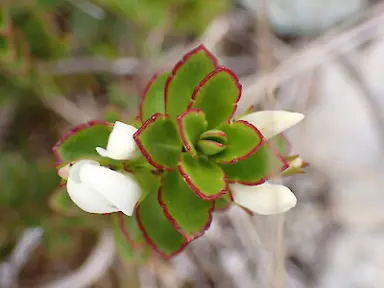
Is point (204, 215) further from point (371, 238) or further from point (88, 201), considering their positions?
point (371, 238)

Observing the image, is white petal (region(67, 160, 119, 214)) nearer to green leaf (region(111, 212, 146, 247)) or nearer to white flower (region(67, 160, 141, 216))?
white flower (region(67, 160, 141, 216))

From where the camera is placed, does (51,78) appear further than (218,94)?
Yes

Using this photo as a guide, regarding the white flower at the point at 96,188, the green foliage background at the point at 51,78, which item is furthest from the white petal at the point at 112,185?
the green foliage background at the point at 51,78

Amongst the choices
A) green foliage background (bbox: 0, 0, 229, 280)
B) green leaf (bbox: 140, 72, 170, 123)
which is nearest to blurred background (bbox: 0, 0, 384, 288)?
green foliage background (bbox: 0, 0, 229, 280)

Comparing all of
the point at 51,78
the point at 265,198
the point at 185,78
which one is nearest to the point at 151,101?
the point at 185,78

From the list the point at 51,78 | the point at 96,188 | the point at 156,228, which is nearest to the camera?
the point at 96,188

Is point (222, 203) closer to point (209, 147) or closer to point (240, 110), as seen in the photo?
point (209, 147)
